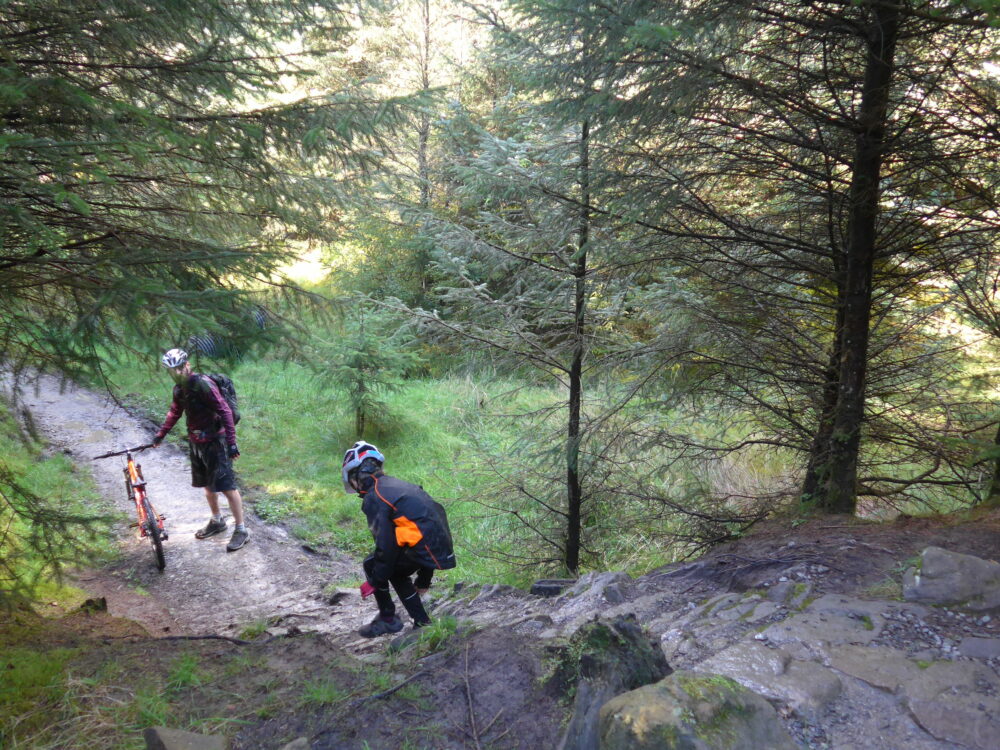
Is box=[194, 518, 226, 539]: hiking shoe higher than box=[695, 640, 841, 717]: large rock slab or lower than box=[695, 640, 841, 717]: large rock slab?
lower

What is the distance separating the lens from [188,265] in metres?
3.86

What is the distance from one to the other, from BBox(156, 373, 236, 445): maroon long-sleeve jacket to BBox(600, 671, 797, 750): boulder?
5545 mm

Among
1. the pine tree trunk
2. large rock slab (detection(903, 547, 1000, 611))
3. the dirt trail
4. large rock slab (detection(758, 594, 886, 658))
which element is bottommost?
the dirt trail

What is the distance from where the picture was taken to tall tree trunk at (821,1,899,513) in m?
4.22

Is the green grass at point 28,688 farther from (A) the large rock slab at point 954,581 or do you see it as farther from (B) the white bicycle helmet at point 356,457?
(A) the large rock slab at point 954,581

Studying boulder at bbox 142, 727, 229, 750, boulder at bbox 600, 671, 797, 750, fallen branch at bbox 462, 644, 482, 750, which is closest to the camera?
boulder at bbox 600, 671, 797, 750

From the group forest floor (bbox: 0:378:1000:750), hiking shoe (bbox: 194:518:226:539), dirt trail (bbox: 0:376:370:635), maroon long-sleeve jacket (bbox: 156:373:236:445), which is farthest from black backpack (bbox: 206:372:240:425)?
forest floor (bbox: 0:378:1000:750)

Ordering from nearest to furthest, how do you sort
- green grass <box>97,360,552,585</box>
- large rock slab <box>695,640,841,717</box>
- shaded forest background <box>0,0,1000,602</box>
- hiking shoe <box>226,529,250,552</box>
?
large rock slab <box>695,640,841,717</box>
shaded forest background <box>0,0,1000,602</box>
hiking shoe <box>226,529,250,552</box>
green grass <box>97,360,552,585</box>

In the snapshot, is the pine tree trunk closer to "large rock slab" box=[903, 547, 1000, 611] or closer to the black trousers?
"large rock slab" box=[903, 547, 1000, 611]

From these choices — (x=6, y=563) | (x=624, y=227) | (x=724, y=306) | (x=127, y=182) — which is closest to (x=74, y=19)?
(x=127, y=182)

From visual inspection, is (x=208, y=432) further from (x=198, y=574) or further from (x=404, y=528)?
(x=404, y=528)

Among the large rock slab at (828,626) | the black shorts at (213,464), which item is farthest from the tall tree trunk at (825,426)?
the black shorts at (213,464)

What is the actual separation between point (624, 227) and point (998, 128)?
8.48 feet

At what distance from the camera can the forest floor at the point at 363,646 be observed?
2865 mm
